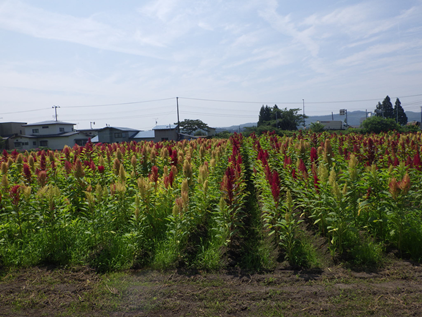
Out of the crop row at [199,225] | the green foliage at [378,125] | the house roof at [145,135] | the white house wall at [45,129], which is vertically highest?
the white house wall at [45,129]

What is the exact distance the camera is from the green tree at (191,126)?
188ft

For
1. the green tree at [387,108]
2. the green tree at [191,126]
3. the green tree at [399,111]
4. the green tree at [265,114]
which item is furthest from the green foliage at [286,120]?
the green tree at [387,108]

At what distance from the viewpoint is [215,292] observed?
328 centimetres

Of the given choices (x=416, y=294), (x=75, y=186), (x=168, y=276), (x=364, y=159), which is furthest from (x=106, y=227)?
(x=364, y=159)

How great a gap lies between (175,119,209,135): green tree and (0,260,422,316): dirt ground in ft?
177

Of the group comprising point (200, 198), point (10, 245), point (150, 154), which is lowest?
point (10, 245)

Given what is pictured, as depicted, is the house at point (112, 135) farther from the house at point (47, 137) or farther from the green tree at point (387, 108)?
the green tree at point (387, 108)

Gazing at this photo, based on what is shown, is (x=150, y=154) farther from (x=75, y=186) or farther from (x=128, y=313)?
(x=128, y=313)

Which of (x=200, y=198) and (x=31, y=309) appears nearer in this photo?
(x=31, y=309)

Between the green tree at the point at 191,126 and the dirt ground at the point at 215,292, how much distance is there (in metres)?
53.9

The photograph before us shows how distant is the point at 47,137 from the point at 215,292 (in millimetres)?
49205

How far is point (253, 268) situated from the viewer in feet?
12.4

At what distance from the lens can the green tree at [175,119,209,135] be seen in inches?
2255

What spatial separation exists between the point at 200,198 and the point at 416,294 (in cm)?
291
